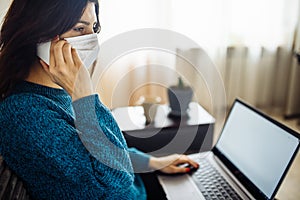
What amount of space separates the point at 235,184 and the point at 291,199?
32.5 inches

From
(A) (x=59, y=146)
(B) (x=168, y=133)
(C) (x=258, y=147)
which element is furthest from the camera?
(B) (x=168, y=133)

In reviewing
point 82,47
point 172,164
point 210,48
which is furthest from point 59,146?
point 210,48

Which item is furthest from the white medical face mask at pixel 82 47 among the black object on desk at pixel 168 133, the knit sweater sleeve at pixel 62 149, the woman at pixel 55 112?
the black object on desk at pixel 168 133

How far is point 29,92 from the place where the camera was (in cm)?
79

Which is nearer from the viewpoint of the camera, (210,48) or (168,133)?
(168,133)

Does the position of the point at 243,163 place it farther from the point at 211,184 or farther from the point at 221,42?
the point at 221,42

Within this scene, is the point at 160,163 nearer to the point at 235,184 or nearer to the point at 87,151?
the point at 235,184

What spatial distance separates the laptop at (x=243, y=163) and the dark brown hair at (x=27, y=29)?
1.81 feet

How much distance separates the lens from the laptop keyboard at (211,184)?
1006mm

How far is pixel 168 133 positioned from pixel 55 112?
74 cm

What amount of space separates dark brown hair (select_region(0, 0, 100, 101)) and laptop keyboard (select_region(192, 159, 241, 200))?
24.4 inches

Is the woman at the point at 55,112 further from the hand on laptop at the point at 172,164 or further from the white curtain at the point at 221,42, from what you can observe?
the white curtain at the point at 221,42

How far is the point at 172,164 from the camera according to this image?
1.13m

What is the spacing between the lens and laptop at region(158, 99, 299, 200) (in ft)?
3.12
